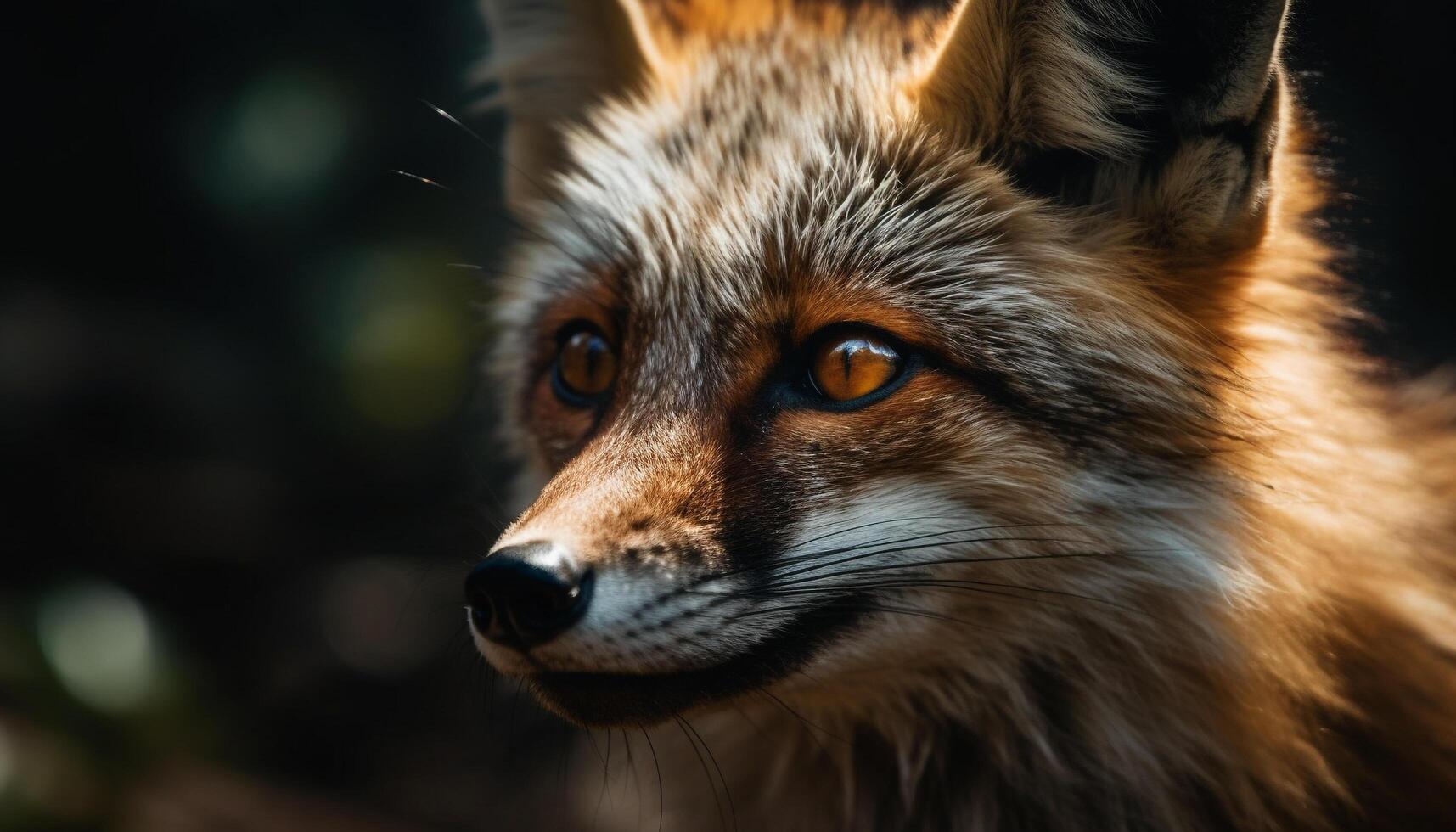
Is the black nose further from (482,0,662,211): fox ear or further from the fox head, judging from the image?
(482,0,662,211): fox ear

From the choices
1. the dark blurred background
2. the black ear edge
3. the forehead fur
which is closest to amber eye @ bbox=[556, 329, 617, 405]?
the forehead fur

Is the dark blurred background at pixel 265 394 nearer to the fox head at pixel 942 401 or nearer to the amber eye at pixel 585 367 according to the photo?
the amber eye at pixel 585 367

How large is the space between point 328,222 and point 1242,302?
2282 millimetres

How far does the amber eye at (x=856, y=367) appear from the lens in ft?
4.62

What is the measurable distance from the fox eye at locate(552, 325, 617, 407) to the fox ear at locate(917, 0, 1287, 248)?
0.66 meters

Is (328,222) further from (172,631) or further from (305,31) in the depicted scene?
(172,631)

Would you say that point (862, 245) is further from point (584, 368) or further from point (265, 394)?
point (265, 394)

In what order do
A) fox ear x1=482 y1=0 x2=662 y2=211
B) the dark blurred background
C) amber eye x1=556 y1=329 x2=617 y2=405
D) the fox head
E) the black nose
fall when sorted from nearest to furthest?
the black nose → the fox head → amber eye x1=556 y1=329 x2=617 y2=405 → fox ear x1=482 y1=0 x2=662 y2=211 → the dark blurred background

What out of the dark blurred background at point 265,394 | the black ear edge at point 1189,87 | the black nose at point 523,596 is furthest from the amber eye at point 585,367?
the black ear edge at point 1189,87

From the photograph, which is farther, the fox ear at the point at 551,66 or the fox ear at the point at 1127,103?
the fox ear at the point at 551,66

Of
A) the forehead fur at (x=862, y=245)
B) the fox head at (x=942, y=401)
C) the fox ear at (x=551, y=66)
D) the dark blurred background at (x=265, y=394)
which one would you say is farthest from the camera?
the dark blurred background at (x=265, y=394)

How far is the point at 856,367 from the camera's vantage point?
141 centimetres

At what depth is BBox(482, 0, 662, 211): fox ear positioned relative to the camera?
1.99 metres

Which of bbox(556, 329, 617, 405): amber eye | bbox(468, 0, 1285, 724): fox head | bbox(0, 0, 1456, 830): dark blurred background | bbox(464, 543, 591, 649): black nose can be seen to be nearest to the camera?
bbox(464, 543, 591, 649): black nose
